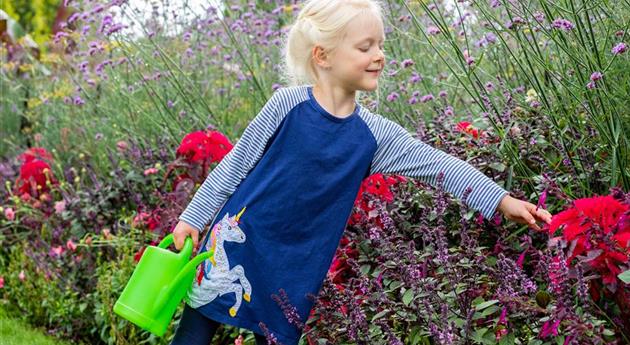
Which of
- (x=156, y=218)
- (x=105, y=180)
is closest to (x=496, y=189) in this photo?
(x=156, y=218)

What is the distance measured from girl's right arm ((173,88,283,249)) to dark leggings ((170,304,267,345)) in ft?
0.72

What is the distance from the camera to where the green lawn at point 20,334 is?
14.0ft

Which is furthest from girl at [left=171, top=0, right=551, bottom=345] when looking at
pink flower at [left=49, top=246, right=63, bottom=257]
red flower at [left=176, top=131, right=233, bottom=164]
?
pink flower at [left=49, top=246, right=63, bottom=257]

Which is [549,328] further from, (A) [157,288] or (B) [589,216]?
(A) [157,288]

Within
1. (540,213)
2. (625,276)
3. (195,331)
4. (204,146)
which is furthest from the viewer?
(204,146)

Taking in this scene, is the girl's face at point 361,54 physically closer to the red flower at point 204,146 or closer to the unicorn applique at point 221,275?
the unicorn applique at point 221,275

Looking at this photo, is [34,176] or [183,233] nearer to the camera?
[183,233]

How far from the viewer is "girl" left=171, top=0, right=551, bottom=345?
2.80 m

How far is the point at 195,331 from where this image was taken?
9.59 feet

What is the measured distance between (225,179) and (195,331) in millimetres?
464

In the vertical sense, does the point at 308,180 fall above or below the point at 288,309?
above

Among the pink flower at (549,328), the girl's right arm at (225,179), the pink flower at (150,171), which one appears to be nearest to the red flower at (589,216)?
the pink flower at (549,328)

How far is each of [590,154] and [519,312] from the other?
84cm

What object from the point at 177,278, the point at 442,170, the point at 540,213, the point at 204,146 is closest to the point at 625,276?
the point at 540,213
